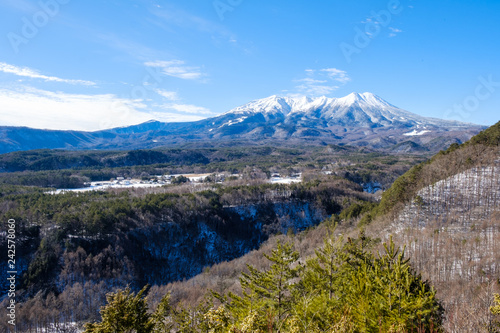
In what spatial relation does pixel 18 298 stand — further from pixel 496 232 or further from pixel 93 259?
pixel 496 232

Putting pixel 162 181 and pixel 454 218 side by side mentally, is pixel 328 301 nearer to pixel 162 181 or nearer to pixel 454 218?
pixel 454 218

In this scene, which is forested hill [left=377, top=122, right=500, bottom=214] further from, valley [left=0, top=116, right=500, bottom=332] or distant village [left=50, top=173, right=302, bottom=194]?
distant village [left=50, top=173, right=302, bottom=194]

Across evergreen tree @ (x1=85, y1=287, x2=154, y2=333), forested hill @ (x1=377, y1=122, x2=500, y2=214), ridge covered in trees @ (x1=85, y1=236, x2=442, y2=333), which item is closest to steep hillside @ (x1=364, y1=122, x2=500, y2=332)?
forested hill @ (x1=377, y1=122, x2=500, y2=214)

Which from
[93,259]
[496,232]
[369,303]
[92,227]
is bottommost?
[93,259]

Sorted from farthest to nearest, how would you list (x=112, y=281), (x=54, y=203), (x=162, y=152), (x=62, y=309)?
1. (x=162, y=152)
2. (x=54, y=203)
3. (x=112, y=281)
4. (x=62, y=309)

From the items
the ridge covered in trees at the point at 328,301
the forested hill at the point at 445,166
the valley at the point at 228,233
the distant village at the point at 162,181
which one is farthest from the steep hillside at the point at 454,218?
the distant village at the point at 162,181

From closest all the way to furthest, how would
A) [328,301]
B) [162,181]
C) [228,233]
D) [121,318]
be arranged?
[328,301]
[121,318]
[228,233]
[162,181]

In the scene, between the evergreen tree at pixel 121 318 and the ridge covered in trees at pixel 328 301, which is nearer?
the ridge covered in trees at pixel 328 301

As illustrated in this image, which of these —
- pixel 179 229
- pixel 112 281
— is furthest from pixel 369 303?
pixel 179 229

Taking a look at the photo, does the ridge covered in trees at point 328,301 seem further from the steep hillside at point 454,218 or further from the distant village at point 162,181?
the distant village at point 162,181

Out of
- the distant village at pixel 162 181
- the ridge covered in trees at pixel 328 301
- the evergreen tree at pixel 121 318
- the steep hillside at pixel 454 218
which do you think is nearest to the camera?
the ridge covered in trees at pixel 328 301

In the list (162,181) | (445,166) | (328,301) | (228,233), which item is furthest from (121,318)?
(162,181)
